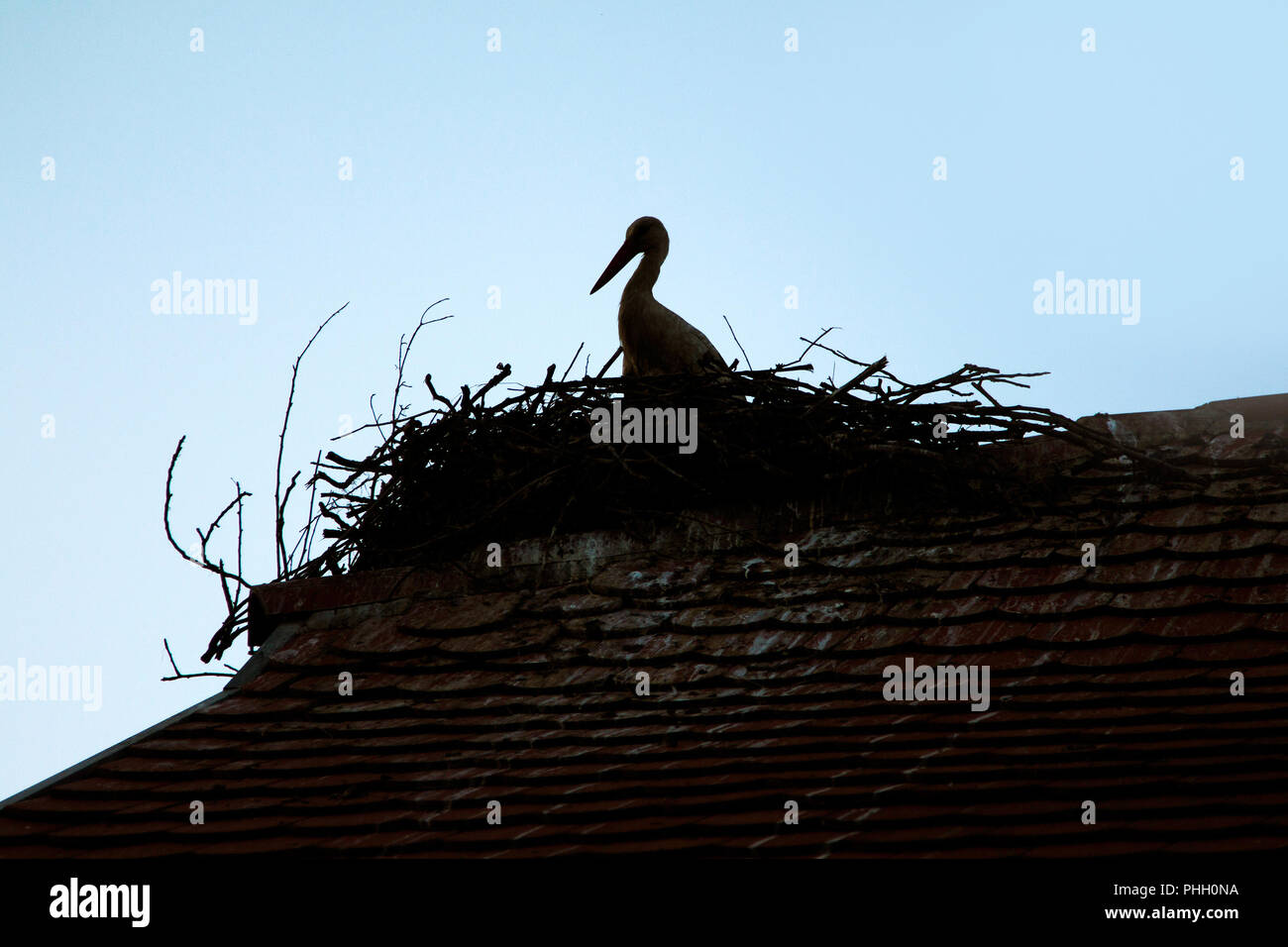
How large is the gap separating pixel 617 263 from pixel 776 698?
5.84 m

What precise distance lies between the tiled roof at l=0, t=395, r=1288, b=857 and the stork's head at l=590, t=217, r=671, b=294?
13.5 feet

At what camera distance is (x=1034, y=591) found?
4551mm

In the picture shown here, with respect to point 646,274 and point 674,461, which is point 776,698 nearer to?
point 674,461

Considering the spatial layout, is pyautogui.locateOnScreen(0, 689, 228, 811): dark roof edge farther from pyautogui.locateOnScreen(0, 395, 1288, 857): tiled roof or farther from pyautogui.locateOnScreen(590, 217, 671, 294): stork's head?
pyautogui.locateOnScreen(590, 217, 671, 294): stork's head

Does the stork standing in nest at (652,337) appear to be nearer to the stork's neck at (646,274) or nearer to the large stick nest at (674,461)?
the stork's neck at (646,274)

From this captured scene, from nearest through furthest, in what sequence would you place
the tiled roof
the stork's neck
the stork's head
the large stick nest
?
the tiled roof
the large stick nest
the stork's neck
the stork's head

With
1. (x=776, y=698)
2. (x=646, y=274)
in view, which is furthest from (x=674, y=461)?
(x=646, y=274)

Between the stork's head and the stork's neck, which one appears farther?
the stork's head

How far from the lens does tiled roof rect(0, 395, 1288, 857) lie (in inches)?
129

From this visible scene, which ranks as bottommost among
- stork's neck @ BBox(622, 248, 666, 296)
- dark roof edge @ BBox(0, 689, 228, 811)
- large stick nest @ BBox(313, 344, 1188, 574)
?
dark roof edge @ BBox(0, 689, 228, 811)

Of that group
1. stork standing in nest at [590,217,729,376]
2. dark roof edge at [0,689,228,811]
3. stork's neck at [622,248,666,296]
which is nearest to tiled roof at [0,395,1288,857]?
dark roof edge at [0,689,228,811]

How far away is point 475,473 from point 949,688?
2.95 metres
